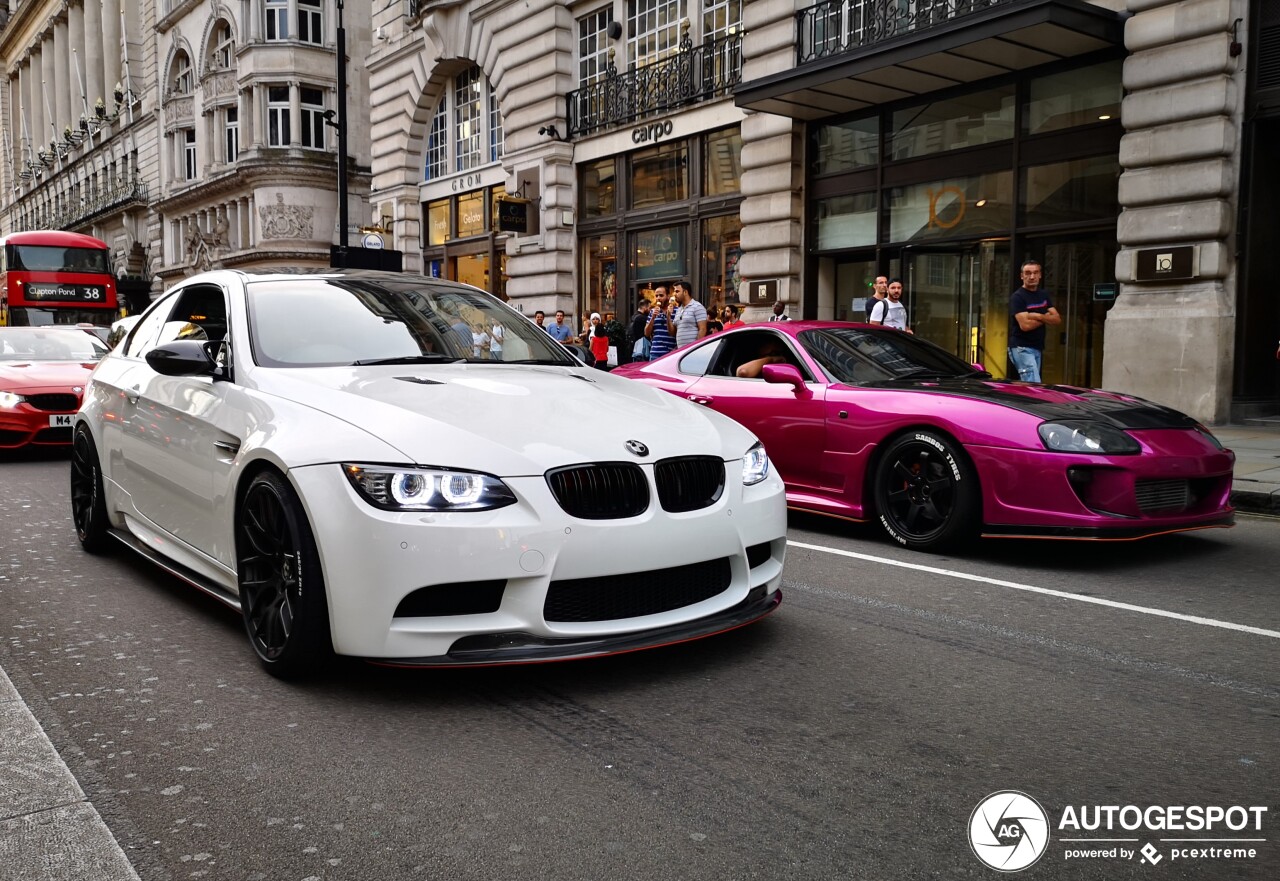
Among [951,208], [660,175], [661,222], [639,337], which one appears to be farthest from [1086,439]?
[660,175]

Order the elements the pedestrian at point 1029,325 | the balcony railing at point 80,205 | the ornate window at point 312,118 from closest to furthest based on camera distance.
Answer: the pedestrian at point 1029,325 → the ornate window at point 312,118 → the balcony railing at point 80,205

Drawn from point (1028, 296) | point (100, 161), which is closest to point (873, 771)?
point (1028, 296)

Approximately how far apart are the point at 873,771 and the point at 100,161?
227ft

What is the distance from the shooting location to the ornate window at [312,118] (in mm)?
42312

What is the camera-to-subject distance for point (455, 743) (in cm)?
321

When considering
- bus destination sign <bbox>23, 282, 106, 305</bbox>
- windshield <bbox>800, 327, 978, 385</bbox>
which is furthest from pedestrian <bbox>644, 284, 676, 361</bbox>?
bus destination sign <bbox>23, 282, 106, 305</bbox>

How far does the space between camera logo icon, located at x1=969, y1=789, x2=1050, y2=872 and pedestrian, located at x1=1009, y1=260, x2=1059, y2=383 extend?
9566 millimetres

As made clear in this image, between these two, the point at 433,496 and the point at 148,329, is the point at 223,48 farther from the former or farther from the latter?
the point at 433,496

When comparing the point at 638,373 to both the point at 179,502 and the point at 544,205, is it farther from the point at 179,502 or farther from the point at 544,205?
the point at 544,205

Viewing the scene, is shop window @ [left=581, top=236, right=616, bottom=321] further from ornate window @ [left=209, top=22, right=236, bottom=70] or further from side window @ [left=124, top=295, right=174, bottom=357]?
ornate window @ [left=209, top=22, right=236, bottom=70]

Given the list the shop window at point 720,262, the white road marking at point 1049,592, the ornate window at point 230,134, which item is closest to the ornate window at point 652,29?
the shop window at point 720,262

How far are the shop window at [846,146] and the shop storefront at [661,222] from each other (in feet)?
5.91

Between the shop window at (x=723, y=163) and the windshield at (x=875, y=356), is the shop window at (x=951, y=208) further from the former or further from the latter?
the windshield at (x=875, y=356)

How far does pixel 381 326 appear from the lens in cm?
474
